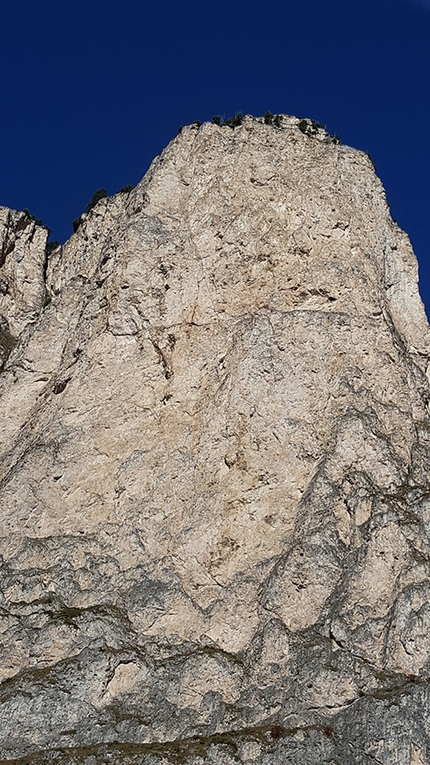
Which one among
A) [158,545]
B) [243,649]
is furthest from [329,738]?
[158,545]

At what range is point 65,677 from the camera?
4522 cm

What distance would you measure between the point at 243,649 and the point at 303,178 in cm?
3384

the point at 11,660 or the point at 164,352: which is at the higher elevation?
the point at 164,352

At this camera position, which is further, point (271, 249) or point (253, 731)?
point (271, 249)

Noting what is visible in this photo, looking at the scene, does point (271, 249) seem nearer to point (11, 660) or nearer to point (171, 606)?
point (171, 606)

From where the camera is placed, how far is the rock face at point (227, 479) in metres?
43.1

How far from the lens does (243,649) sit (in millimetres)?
46781

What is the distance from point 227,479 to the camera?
52219 mm

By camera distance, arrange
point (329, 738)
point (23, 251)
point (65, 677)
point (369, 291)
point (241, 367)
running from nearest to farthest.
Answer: point (329, 738), point (65, 677), point (241, 367), point (369, 291), point (23, 251)

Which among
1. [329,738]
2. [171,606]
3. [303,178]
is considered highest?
[303,178]

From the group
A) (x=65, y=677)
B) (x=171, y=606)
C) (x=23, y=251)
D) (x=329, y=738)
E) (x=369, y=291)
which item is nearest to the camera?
(x=329, y=738)

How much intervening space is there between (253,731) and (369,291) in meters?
30.1

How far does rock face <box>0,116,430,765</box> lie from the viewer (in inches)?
1697

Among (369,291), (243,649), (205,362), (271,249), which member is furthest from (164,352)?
(243,649)
